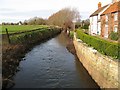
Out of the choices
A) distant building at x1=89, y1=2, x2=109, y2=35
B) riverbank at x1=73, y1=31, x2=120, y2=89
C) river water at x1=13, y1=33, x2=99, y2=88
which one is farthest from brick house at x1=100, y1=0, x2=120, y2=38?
riverbank at x1=73, y1=31, x2=120, y2=89

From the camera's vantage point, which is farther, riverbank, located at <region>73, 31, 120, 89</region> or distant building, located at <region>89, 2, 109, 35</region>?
distant building, located at <region>89, 2, 109, 35</region>

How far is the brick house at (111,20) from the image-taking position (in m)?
34.5

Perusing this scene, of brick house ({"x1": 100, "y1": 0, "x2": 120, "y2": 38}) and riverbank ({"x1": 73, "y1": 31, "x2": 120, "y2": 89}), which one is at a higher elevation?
brick house ({"x1": 100, "y1": 0, "x2": 120, "y2": 38})

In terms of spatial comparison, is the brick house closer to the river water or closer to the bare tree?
the river water

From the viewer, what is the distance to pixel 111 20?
36.9 metres

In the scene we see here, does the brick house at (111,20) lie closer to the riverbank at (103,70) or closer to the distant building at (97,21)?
the distant building at (97,21)

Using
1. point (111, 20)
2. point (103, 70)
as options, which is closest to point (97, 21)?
point (111, 20)

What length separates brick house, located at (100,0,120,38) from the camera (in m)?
34.5

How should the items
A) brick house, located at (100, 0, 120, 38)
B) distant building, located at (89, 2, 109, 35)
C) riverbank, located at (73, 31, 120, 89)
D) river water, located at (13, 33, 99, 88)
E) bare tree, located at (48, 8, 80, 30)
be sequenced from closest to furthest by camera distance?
riverbank, located at (73, 31, 120, 89) < river water, located at (13, 33, 99, 88) < brick house, located at (100, 0, 120, 38) < distant building, located at (89, 2, 109, 35) < bare tree, located at (48, 8, 80, 30)

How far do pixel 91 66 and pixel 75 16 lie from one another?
278 ft

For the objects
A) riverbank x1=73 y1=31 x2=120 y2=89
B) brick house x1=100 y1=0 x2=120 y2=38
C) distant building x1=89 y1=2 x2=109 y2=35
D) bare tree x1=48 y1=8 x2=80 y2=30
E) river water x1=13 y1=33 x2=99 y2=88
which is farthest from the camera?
bare tree x1=48 y1=8 x2=80 y2=30

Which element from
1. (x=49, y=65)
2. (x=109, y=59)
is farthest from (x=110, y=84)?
(x=49, y=65)

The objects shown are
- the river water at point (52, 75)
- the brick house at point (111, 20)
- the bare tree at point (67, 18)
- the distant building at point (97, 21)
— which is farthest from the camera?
the bare tree at point (67, 18)

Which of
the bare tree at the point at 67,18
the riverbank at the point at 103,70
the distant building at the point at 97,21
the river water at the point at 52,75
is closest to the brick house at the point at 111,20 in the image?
the distant building at the point at 97,21
